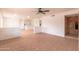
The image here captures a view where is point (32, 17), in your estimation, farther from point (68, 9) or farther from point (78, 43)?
point (78, 43)

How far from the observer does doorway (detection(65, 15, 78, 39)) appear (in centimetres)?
264

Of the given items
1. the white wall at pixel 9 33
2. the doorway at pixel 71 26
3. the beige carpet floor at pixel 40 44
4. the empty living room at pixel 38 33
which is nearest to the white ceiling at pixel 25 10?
the empty living room at pixel 38 33

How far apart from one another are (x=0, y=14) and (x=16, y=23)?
398 mm

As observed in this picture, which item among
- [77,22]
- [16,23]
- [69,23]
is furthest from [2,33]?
[77,22]

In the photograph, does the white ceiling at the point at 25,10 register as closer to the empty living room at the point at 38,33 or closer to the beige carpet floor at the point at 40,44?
the empty living room at the point at 38,33

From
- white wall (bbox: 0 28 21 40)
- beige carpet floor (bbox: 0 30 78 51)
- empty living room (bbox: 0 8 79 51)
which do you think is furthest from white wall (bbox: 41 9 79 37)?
white wall (bbox: 0 28 21 40)

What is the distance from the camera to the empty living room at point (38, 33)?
2.60m

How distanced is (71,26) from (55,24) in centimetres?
37

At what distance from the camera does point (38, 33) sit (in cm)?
276

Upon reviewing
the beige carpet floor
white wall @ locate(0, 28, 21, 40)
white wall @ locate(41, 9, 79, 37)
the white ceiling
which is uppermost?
the white ceiling

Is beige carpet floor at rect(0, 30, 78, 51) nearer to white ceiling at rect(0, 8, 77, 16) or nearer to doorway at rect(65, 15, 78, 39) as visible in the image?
doorway at rect(65, 15, 78, 39)

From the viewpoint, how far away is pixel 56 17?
274 centimetres

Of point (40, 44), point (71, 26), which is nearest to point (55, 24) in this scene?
point (71, 26)
